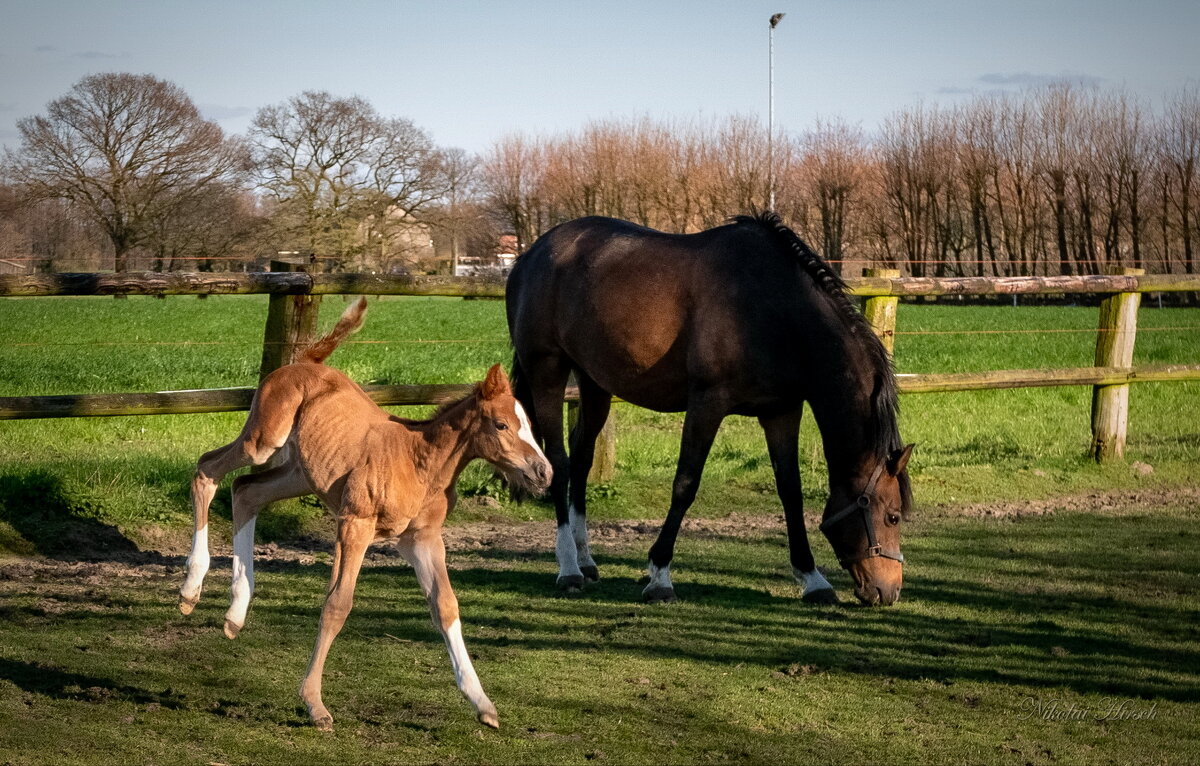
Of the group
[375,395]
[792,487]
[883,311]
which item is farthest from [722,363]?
[883,311]

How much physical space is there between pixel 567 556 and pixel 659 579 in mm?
612

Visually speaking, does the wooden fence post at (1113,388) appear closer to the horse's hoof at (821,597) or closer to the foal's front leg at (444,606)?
the horse's hoof at (821,597)

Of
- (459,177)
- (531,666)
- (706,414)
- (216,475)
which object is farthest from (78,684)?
(459,177)

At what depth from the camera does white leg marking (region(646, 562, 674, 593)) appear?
602 cm

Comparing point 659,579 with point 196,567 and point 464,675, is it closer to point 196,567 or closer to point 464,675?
point 464,675

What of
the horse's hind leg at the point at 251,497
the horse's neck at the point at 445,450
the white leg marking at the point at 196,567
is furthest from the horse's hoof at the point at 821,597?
the white leg marking at the point at 196,567

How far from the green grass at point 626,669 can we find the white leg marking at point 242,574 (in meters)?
0.28

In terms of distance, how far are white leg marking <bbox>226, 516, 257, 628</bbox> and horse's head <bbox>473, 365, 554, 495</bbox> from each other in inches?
44.7

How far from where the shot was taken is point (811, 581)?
20.2 ft

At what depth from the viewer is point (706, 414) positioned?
241 inches

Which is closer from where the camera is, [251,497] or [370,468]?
[370,468]

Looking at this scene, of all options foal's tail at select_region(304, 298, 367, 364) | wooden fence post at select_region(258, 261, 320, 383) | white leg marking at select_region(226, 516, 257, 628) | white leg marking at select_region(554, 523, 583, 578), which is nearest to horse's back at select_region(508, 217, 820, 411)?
white leg marking at select_region(554, 523, 583, 578)

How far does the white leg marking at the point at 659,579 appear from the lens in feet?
19.7

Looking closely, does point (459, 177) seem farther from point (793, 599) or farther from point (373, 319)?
point (793, 599)
